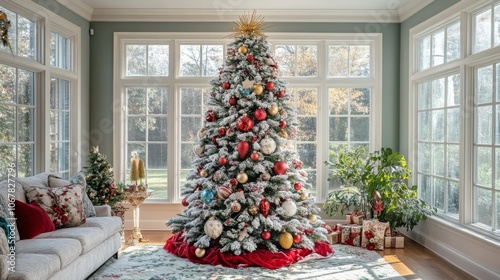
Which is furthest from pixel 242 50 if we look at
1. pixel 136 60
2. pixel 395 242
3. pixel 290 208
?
pixel 395 242

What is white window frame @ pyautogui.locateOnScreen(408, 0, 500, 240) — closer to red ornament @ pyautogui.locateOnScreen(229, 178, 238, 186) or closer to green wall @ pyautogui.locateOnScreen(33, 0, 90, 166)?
red ornament @ pyautogui.locateOnScreen(229, 178, 238, 186)

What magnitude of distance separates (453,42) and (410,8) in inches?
40.8

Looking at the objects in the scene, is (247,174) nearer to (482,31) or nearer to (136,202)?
(136,202)

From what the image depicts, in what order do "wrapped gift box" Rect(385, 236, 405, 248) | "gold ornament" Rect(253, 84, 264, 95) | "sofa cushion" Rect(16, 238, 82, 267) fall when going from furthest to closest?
"wrapped gift box" Rect(385, 236, 405, 248) < "gold ornament" Rect(253, 84, 264, 95) < "sofa cushion" Rect(16, 238, 82, 267)

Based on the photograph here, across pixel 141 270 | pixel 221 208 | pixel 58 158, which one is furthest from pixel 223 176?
pixel 58 158

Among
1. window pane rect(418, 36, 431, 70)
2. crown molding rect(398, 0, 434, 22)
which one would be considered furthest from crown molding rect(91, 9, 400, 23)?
window pane rect(418, 36, 431, 70)

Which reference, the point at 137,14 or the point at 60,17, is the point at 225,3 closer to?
the point at 137,14

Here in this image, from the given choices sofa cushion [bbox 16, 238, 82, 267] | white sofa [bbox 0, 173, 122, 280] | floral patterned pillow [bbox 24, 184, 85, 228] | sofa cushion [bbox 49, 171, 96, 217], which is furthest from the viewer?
sofa cushion [bbox 49, 171, 96, 217]

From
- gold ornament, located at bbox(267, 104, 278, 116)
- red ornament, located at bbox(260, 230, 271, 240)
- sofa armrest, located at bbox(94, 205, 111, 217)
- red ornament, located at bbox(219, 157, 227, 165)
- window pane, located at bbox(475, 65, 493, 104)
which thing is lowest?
red ornament, located at bbox(260, 230, 271, 240)

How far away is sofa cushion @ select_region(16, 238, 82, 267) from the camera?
3.19 meters

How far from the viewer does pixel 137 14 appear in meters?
6.03

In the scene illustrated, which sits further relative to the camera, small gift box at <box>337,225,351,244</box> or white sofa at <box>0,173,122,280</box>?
small gift box at <box>337,225,351,244</box>

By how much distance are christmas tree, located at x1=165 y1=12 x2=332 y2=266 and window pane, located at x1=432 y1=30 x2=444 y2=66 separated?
1765 millimetres

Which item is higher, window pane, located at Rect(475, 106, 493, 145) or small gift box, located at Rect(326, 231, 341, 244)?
window pane, located at Rect(475, 106, 493, 145)
